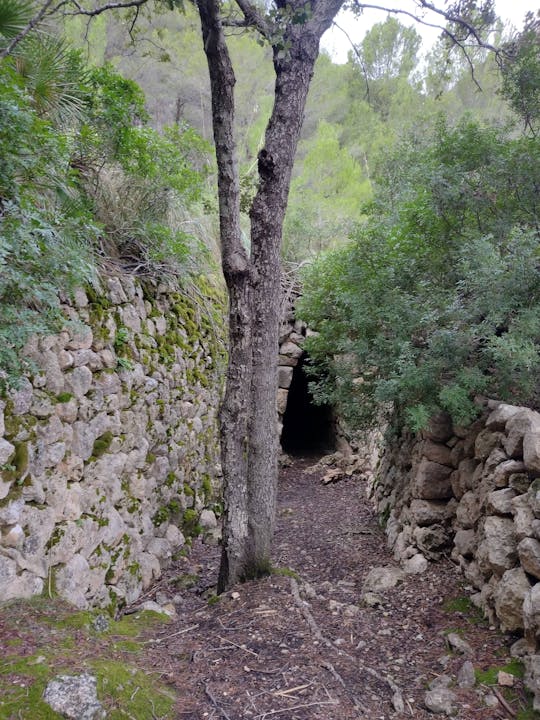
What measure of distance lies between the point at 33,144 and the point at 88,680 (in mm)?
2503

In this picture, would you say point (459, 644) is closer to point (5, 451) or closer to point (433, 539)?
point (433, 539)

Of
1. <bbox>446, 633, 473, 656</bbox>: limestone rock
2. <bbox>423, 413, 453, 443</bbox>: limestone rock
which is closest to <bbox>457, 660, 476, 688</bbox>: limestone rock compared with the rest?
<bbox>446, 633, 473, 656</bbox>: limestone rock

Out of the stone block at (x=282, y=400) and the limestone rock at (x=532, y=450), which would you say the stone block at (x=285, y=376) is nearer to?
the stone block at (x=282, y=400)

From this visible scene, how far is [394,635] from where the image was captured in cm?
297

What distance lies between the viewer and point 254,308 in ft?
11.4

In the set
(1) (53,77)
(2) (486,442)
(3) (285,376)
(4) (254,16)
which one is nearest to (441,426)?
(2) (486,442)

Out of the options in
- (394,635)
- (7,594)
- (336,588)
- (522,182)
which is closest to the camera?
(7,594)

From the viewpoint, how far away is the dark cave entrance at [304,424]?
1011 cm

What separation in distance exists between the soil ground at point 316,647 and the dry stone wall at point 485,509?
0.54 ft

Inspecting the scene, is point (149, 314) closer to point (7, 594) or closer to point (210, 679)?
point (7, 594)

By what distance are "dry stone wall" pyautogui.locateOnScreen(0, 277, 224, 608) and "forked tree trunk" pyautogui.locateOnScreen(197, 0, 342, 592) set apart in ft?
2.74

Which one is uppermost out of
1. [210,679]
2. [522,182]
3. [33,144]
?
[522,182]

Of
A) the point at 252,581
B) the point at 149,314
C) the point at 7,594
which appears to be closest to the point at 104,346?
the point at 149,314

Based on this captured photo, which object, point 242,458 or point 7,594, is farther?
point 242,458
